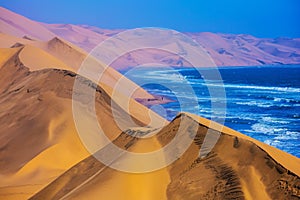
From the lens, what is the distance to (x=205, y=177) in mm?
6395

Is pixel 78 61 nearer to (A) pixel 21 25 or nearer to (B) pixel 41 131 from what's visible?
(B) pixel 41 131

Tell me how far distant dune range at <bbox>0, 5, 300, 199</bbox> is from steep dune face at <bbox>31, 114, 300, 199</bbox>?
1cm

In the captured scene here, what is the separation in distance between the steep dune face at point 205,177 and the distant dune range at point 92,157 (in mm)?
14

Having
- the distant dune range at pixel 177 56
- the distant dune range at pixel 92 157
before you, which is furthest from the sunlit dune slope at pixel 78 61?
the distant dune range at pixel 177 56

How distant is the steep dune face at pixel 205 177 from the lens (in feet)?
19.4

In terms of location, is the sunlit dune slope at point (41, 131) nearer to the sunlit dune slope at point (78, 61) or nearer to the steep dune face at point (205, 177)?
the steep dune face at point (205, 177)

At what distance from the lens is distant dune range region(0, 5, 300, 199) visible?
6.15 m

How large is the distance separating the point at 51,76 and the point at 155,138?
9.95 meters

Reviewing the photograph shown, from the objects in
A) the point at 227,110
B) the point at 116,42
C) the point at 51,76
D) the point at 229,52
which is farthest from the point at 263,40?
the point at 51,76

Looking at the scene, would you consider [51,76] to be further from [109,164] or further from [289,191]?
[289,191]

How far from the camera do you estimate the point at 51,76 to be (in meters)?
17.0

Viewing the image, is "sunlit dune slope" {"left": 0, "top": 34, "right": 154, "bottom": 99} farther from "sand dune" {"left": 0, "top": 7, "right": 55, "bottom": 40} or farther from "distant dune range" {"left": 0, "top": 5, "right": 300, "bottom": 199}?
"sand dune" {"left": 0, "top": 7, "right": 55, "bottom": 40}

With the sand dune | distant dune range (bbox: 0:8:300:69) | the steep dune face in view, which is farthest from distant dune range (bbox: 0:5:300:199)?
distant dune range (bbox: 0:8:300:69)

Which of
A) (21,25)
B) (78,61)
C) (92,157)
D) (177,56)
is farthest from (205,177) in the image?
(177,56)
